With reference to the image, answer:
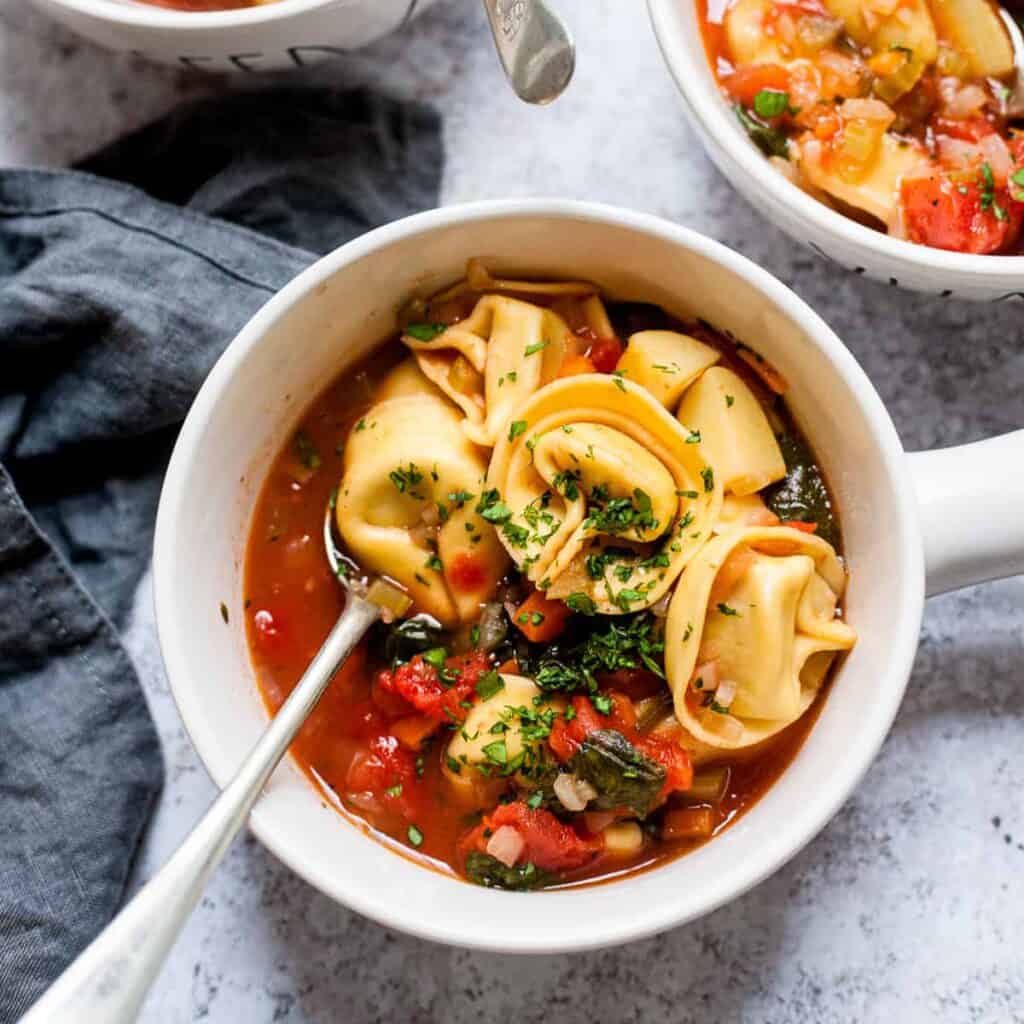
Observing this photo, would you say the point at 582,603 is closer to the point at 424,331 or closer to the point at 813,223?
the point at 424,331

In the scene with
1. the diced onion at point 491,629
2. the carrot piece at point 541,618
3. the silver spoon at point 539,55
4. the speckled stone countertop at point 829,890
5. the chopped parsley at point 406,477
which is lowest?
the speckled stone countertop at point 829,890

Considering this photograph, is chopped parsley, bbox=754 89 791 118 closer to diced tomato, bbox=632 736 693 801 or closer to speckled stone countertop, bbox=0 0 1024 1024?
speckled stone countertop, bbox=0 0 1024 1024

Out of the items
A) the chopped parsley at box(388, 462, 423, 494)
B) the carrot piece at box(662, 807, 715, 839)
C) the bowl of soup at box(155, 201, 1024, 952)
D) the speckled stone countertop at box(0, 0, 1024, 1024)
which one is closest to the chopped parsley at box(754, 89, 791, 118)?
the speckled stone countertop at box(0, 0, 1024, 1024)

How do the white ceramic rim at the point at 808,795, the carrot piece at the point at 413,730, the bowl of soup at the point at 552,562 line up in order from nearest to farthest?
the white ceramic rim at the point at 808,795, the bowl of soup at the point at 552,562, the carrot piece at the point at 413,730

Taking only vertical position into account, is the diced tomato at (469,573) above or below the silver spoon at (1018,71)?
below

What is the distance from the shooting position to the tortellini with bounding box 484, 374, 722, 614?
2664 millimetres

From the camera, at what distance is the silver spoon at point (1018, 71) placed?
119 inches

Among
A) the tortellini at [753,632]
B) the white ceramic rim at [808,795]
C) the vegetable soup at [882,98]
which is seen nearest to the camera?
the white ceramic rim at [808,795]

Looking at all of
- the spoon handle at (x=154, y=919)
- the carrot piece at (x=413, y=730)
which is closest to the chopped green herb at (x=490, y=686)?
the carrot piece at (x=413, y=730)

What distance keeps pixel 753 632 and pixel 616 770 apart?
0.37 m

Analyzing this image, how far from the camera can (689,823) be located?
8.90ft

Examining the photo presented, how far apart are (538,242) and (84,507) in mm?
1259

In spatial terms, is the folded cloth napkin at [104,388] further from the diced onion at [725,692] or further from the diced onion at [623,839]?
the diced onion at [725,692]

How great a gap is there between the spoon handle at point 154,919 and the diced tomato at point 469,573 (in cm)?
37
